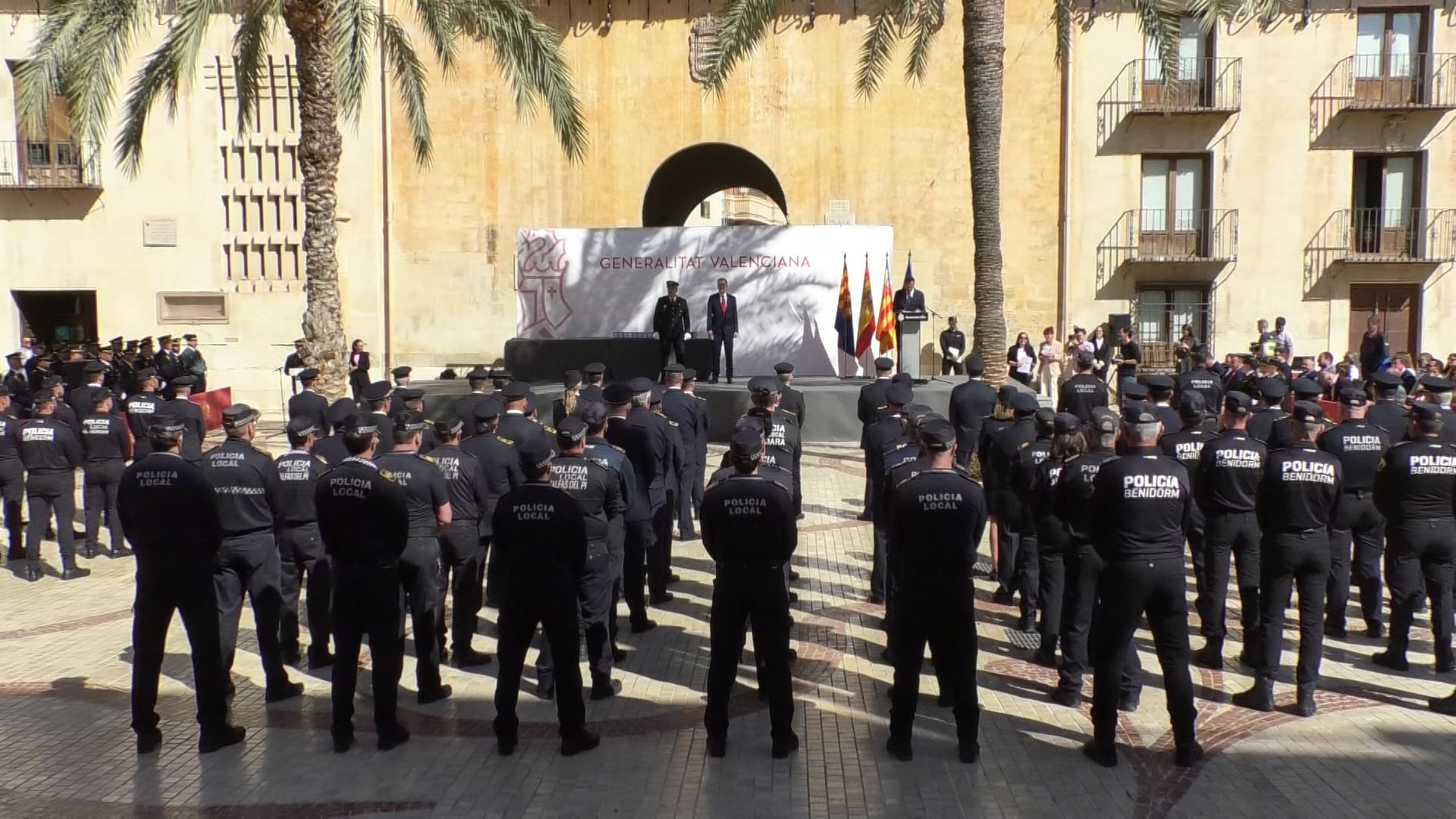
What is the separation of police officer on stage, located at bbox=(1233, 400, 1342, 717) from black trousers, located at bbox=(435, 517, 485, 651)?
5.66 m

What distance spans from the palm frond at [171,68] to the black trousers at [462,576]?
10246 millimetres

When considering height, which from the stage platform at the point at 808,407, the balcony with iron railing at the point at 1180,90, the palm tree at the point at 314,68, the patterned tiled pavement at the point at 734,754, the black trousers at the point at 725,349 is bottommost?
the patterned tiled pavement at the point at 734,754

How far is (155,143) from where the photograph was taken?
26.9 metres

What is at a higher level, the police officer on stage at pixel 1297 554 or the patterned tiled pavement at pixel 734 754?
the police officer on stage at pixel 1297 554

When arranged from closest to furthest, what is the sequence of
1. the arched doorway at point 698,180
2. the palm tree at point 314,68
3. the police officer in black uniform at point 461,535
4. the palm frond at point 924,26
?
the police officer in black uniform at point 461,535
the palm tree at point 314,68
the palm frond at point 924,26
the arched doorway at point 698,180

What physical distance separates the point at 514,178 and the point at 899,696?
22113mm

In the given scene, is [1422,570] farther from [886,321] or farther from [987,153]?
[886,321]

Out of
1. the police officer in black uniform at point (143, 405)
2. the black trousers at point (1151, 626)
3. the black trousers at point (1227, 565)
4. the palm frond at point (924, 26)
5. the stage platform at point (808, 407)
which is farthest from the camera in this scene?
the stage platform at point (808, 407)

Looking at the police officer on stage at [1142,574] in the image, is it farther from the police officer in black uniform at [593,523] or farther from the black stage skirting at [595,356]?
the black stage skirting at [595,356]

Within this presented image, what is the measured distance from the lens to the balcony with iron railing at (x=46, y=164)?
2714cm

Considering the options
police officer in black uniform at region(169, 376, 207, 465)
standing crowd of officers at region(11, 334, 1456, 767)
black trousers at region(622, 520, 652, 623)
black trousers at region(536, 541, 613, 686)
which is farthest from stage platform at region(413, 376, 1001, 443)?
black trousers at region(536, 541, 613, 686)

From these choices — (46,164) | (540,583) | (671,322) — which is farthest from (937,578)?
(46,164)

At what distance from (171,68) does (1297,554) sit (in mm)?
15648

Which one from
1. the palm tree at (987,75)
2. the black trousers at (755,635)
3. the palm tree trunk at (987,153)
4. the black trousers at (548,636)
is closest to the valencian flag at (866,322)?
the palm tree at (987,75)
